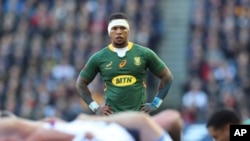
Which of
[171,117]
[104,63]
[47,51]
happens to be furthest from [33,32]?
[171,117]

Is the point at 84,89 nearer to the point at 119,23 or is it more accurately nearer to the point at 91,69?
the point at 91,69

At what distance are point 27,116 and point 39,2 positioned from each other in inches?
202

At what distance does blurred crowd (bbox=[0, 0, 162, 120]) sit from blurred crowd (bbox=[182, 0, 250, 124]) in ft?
4.06

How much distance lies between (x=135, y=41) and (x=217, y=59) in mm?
1920

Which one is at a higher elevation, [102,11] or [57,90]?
[102,11]

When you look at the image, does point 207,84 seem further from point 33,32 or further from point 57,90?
point 33,32

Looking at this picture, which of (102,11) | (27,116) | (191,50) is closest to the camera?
(27,116)

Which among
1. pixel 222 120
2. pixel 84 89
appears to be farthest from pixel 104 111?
pixel 222 120

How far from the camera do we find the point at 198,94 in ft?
66.0

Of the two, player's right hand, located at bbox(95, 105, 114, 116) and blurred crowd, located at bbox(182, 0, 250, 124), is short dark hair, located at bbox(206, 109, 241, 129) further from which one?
blurred crowd, located at bbox(182, 0, 250, 124)

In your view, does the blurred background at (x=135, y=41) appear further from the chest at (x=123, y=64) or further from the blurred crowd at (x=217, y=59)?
the chest at (x=123, y=64)

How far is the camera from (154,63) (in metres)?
10.8

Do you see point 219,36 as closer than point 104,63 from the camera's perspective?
No

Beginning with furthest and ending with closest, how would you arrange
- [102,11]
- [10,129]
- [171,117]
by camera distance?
[102,11], [171,117], [10,129]
